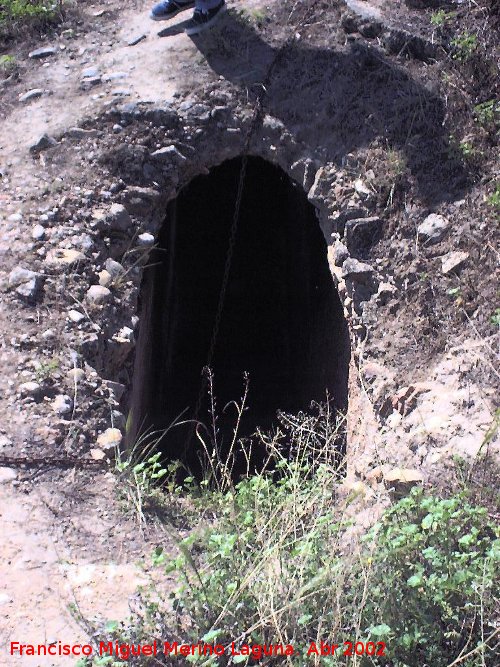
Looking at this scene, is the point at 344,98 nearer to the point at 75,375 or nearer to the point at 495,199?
the point at 495,199

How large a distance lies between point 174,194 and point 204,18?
1473 millimetres

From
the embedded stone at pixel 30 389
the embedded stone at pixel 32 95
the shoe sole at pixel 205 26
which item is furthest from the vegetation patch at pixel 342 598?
the shoe sole at pixel 205 26

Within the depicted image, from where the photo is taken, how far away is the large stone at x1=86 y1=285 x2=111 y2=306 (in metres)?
4.91

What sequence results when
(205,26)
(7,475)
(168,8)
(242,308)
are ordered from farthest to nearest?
(242,308)
(168,8)
(205,26)
(7,475)

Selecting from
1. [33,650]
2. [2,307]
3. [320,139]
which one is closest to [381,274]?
[320,139]

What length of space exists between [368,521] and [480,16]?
3683 millimetres

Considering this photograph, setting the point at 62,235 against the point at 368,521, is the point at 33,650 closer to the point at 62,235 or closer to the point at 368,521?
the point at 368,521

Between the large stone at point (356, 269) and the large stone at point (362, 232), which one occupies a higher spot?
the large stone at point (362, 232)

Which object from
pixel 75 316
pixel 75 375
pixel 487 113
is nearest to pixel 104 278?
pixel 75 316

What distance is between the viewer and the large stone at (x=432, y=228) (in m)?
4.95

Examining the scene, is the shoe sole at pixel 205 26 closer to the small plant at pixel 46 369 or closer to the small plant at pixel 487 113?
the small plant at pixel 487 113

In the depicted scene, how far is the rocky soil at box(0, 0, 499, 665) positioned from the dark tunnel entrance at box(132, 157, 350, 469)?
0.93 metres

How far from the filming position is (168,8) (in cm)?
628

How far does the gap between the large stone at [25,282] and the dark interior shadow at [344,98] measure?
2022 millimetres
